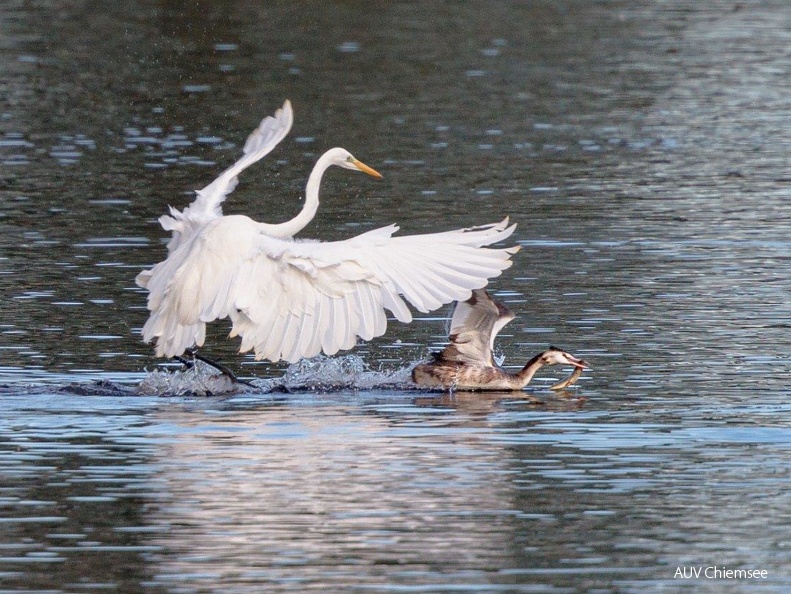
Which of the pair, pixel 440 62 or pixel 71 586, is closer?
pixel 71 586

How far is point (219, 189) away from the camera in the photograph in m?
17.5

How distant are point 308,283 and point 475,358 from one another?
6.11ft

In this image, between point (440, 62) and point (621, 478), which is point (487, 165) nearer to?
point (440, 62)

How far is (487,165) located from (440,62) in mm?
13203

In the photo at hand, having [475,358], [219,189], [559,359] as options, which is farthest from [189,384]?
[559,359]

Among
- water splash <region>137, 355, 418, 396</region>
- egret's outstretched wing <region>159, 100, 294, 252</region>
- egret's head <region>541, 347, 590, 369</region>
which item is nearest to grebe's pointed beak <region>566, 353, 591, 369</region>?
egret's head <region>541, 347, 590, 369</region>

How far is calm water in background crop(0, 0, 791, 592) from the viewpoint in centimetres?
1143

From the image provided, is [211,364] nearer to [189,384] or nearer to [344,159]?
[189,384]

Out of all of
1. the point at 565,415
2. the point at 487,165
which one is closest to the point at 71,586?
the point at 565,415

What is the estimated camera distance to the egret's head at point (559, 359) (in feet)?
53.3

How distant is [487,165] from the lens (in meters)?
29.6

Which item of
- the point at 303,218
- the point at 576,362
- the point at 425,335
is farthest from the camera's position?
the point at 425,335

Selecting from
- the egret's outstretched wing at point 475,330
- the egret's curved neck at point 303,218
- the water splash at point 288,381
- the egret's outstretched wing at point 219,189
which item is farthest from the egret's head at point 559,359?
the egret's outstretched wing at point 219,189

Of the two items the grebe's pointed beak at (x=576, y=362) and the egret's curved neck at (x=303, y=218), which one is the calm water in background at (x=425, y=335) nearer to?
the grebe's pointed beak at (x=576, y=362)
